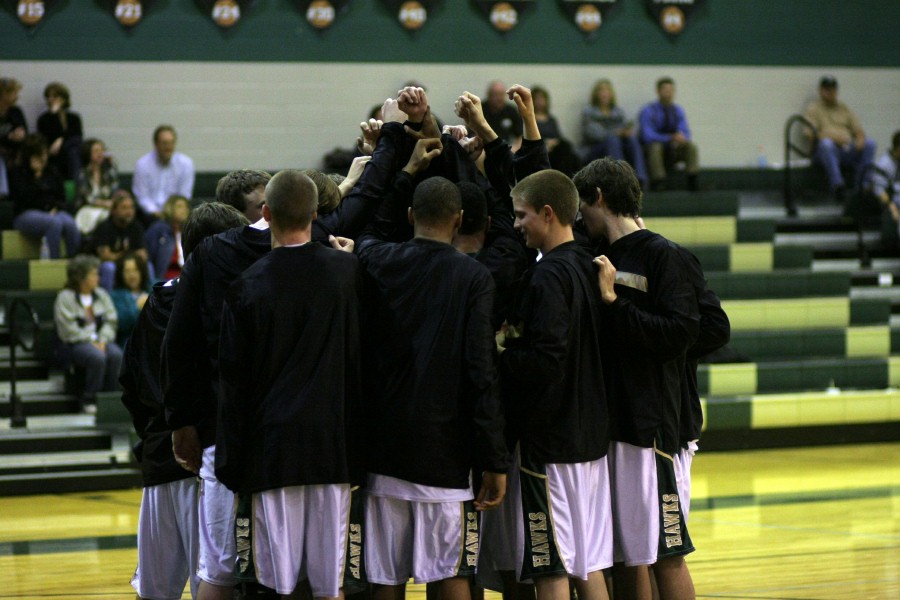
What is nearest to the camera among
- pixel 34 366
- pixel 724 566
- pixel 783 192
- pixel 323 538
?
pixel 323 538

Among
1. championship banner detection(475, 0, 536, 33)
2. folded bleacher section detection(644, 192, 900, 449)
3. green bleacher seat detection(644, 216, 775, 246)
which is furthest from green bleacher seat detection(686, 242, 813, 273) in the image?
championship banner detection(475, 0, 536, 33)

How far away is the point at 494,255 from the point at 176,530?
146 cm

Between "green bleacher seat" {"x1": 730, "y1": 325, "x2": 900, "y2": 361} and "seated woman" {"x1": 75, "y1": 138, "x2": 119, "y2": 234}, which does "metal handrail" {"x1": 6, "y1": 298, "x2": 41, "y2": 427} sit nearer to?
"seated woman" {"x1": 75, "y1": 138, "x2": 119, "y2": 234}

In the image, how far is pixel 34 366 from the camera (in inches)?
384

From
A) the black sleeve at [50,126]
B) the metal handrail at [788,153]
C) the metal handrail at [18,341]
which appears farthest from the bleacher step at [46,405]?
the metal handrail at [788,153]

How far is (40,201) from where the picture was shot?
1059cm

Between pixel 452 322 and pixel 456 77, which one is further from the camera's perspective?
pixel 456 77

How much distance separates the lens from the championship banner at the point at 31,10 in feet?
38.0

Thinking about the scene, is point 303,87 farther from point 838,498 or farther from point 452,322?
point 452,322

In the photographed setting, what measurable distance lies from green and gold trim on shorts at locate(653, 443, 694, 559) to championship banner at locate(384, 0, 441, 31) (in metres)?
9.44

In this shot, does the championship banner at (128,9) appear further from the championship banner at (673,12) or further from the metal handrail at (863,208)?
the metal handrail at (863,208)

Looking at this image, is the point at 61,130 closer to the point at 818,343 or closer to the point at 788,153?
the point at 818,343

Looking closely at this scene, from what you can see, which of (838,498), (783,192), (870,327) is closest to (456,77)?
(783,192)

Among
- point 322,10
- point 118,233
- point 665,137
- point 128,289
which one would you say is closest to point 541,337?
point 128,289
